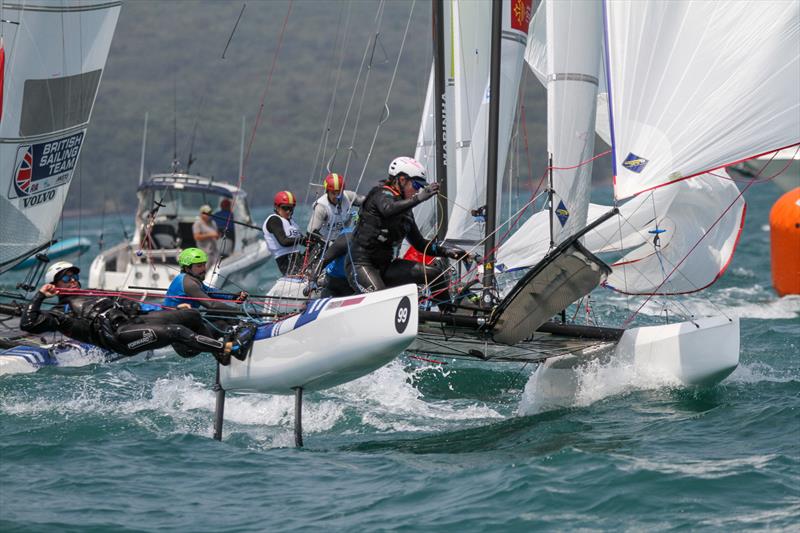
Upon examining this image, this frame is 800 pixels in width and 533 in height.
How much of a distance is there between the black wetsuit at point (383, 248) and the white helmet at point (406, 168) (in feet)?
0.43

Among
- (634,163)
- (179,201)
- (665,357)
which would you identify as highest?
(179,201)

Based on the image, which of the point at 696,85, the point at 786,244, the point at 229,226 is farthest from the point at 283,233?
the point at 229,226

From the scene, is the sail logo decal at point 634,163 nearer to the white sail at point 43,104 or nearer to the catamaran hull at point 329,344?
the catamaran hull at point 329,344

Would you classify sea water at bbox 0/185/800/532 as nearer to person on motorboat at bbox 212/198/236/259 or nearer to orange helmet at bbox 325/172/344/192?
orange helmet at bbox 325/172/344/192

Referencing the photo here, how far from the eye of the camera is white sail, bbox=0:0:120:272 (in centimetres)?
980

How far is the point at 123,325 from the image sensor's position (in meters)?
7.40

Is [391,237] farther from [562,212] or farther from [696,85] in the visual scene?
[696,85]

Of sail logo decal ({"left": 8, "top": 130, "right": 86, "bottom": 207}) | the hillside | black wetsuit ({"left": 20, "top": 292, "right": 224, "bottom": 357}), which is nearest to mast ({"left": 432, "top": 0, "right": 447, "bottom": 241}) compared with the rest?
black wetsuit ({"left": 20, "top": 292, "right": 224, "bottom": 357})

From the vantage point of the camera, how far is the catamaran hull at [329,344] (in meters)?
6.59

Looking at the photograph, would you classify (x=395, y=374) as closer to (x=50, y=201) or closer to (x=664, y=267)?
(x=664, y=267)

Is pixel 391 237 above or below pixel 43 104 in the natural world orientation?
below

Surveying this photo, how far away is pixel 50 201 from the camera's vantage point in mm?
10375

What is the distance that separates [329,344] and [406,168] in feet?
4.42

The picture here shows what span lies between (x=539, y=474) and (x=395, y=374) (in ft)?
11.4
